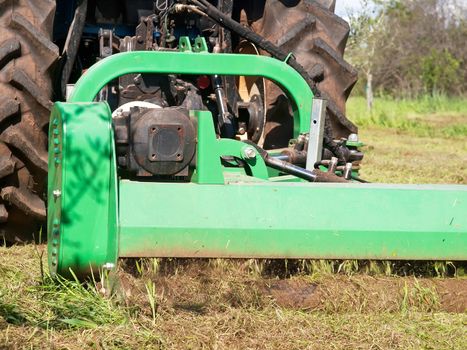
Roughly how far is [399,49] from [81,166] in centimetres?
2306

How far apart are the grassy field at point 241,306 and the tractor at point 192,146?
0.11m

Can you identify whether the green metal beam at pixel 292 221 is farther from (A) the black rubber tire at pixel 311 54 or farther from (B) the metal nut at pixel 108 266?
(A) the black rubber tire at pixel 311 54

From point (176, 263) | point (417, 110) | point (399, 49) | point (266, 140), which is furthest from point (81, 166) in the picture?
point (399, 49)

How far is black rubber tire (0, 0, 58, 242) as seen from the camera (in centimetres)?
416

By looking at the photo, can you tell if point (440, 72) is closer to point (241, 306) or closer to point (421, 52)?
point (421, 52)

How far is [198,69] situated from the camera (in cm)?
405

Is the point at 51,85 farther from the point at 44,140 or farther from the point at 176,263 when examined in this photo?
the point at 176,263

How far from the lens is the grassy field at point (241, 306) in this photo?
10.0ft

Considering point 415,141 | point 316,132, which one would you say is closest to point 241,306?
point 316,132

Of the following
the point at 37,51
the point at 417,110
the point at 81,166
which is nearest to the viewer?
the point at 81,166

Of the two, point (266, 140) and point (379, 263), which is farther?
point (266, 140)

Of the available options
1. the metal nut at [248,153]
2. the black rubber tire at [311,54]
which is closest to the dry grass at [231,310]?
the metal nut at [248,153]

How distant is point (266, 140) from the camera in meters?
4.94

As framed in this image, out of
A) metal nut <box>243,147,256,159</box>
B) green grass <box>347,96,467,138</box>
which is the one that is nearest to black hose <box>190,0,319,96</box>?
metal nut <box>243,147,256,159</box>
